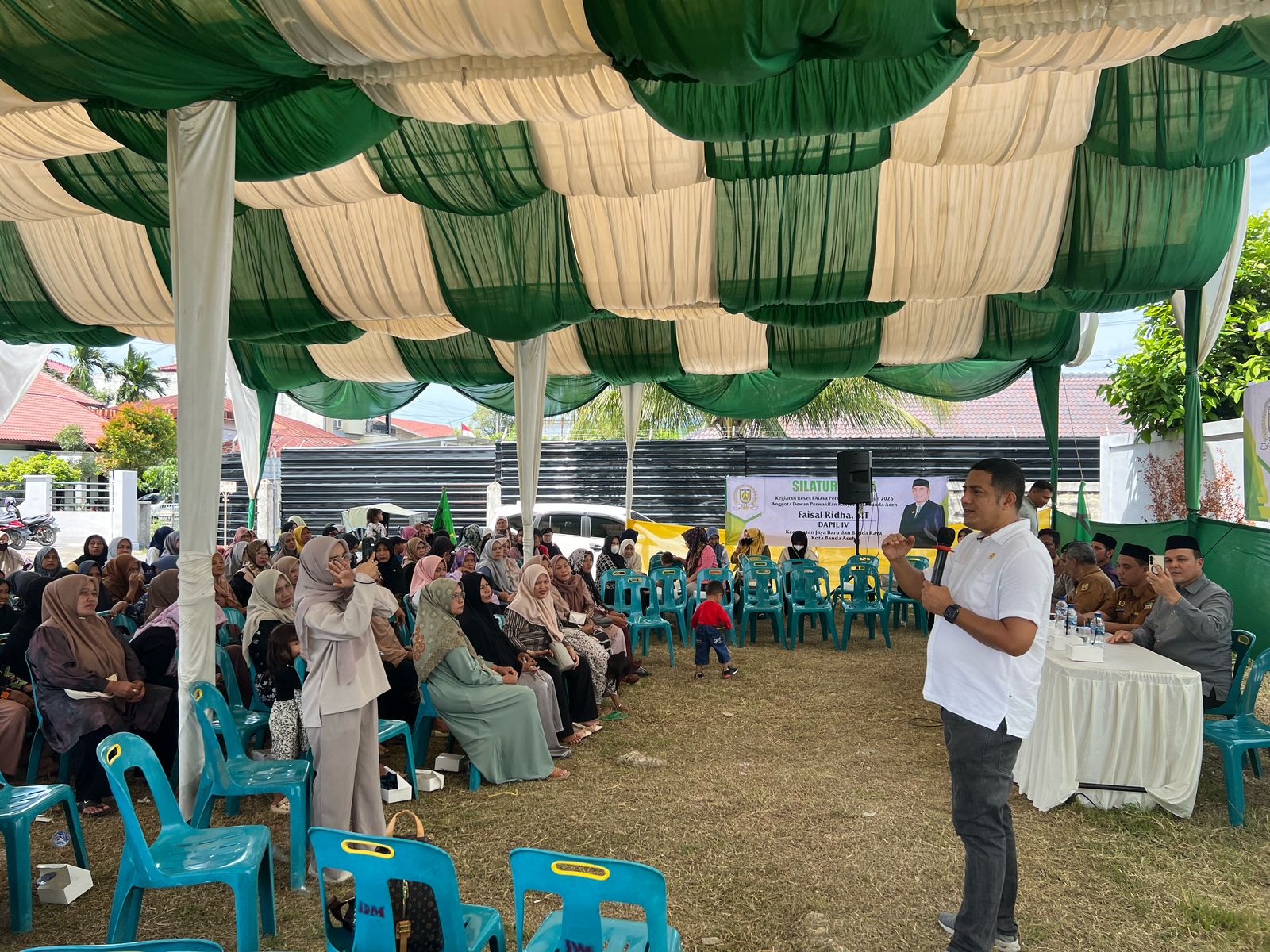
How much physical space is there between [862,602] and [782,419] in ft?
47.6

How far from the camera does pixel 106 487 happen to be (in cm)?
2322

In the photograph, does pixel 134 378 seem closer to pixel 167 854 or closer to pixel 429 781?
pixel 429 781

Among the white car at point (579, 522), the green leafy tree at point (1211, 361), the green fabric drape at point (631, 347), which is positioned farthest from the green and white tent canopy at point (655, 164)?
the white car at point (579, 522)

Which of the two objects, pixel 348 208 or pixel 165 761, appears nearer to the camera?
pixel 165 761

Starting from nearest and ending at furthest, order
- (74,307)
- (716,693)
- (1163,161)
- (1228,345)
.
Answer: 1. (1163,161)
2. (716,693)
3. (74,307)
4. (1228,345)

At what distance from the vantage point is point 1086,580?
6.57 metres

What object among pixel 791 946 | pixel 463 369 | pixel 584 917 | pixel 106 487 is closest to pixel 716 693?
pixel 791 946

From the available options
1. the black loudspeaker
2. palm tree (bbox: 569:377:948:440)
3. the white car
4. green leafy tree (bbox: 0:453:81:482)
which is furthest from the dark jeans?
green leafy tree (bbox: 0:453:81:482)

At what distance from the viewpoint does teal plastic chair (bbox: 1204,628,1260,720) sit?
197 inches

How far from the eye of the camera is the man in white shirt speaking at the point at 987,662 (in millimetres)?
2695

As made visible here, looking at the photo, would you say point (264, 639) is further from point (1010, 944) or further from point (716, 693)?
point (1010, 944)

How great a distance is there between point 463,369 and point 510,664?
23.3ft

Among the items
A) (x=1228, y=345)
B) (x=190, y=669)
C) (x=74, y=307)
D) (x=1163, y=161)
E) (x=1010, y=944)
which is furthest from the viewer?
(x=1228, y=345)

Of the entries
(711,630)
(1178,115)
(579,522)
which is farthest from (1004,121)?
(579,522)
